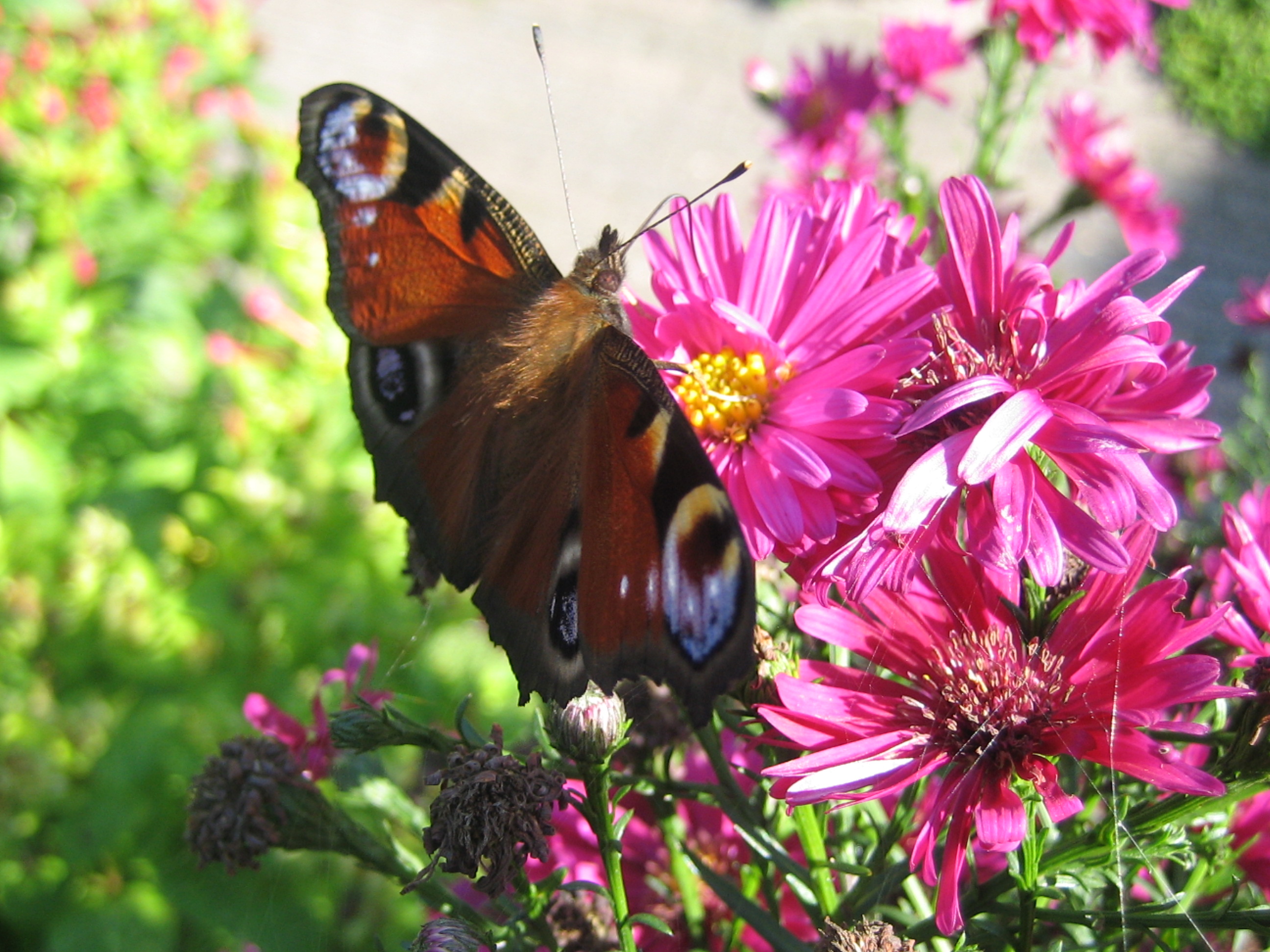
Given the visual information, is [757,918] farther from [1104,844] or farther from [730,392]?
[730,392]

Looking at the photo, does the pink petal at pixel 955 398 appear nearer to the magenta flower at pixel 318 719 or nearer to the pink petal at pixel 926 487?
the pink petal at pixel 926 487

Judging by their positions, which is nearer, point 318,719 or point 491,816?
point 491,816

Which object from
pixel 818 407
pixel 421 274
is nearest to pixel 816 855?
pixel 818 407

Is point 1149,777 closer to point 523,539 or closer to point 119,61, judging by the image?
point 523,539

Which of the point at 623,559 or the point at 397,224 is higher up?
the point at 397,224

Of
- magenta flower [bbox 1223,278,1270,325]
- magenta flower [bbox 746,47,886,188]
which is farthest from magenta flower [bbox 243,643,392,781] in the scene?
magenta flower [bbox 1223,278,1270,325]

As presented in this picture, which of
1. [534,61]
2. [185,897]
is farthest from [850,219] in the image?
[534,61]

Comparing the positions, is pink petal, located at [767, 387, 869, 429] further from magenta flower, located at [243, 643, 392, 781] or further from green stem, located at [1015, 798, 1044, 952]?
magenta flower, located at [243, 643, 392, 781]
